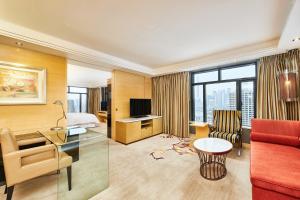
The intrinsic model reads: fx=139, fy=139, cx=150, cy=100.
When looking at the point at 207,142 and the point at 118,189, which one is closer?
the point at 118,189

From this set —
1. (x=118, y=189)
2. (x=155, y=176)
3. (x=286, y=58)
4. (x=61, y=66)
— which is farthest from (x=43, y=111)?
(x=286, y=58)

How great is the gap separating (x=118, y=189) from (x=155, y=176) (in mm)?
662

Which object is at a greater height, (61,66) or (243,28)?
(243,28)

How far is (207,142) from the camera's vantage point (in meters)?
2.77

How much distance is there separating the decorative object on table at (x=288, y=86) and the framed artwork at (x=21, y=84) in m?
5.10

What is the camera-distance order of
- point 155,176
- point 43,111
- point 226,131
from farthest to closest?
point 226,131
point 43,111
point 155,176

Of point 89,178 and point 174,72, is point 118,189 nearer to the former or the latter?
point 89,178

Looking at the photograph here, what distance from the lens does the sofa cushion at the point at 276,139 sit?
2.47 m

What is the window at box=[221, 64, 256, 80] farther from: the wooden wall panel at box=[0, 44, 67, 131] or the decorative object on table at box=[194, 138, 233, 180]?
the wooden wall panel at box=[0, 44, 67, 131]

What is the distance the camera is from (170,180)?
230 cm

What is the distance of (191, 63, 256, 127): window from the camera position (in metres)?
3.93

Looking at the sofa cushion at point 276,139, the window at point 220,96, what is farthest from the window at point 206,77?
the sofa cushion at point 276,139

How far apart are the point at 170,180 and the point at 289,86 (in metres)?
3.12

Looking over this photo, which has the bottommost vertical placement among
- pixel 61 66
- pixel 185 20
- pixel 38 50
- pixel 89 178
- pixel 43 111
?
pixel 89 178
